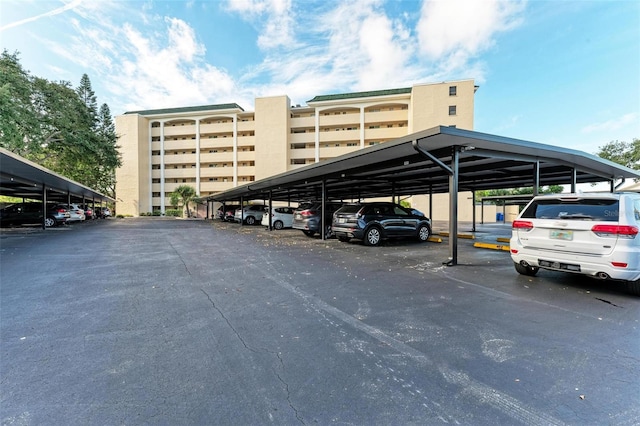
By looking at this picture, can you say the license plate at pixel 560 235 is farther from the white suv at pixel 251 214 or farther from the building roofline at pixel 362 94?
the building roofline at pixel 362 94

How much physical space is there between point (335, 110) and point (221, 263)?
137 ft

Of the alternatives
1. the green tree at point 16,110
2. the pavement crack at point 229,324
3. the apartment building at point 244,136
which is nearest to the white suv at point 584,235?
the pavement crack at point 229,324

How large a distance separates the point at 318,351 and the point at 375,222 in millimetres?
8418

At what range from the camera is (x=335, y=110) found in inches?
1789

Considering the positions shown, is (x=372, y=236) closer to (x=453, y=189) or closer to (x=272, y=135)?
(x=453, y=189)

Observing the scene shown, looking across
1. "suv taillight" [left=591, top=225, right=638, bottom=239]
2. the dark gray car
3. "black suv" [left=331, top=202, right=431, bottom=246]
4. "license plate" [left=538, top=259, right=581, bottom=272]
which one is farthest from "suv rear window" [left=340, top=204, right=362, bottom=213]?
the dark gray car

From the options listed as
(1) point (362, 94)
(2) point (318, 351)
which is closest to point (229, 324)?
(2) point (318, 351)

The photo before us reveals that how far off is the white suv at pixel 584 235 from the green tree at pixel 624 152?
39905 millimetres

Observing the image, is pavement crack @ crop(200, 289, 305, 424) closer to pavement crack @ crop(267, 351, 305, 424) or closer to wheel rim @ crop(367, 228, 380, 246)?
pavement crack @ crop(267, 351, 305, 424)

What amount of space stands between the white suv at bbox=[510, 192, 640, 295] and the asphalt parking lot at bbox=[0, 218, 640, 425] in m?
0.49

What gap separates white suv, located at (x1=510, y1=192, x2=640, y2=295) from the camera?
445 centimetres

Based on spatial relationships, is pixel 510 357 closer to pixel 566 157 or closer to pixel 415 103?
pixel 566 157

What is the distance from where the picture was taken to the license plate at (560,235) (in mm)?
4898

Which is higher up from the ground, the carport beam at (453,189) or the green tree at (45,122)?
the green tree at (45,122)
